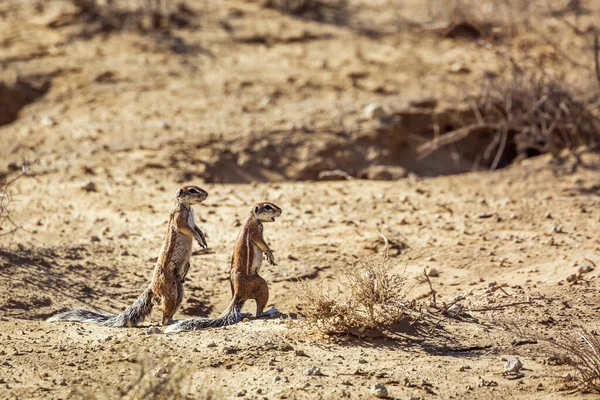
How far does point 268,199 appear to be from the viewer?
9.98 m

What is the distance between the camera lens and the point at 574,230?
28.5 ft

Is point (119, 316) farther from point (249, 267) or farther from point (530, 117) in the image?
point (530, 117)

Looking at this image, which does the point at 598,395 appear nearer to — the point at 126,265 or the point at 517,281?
the point at 517,281

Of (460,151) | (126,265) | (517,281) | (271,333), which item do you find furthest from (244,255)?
(460,151)

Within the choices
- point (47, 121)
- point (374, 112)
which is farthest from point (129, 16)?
point (374, 112)

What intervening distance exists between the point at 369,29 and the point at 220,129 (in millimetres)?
4039

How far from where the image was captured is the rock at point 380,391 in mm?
5465

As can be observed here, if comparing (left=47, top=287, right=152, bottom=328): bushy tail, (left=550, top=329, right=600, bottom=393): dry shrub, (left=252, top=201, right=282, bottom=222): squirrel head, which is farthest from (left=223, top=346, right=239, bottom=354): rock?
(left=550, top=329, right=600, bottom=393): dry shrub

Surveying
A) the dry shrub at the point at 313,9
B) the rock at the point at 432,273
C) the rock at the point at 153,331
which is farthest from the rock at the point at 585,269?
the dry shrub at the point at 313,9

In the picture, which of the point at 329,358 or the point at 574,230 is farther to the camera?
the point at 574,230

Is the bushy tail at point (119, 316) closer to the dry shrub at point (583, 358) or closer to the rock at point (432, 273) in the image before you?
the rock at point (432, 273)

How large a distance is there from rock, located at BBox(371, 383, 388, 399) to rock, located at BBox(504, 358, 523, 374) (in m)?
0.90

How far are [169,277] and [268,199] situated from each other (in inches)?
124

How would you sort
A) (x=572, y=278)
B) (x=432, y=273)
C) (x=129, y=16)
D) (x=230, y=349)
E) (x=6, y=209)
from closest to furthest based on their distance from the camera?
(x=230, y=349) → (x=572, y=278) → (x=432, y=273) → (x=6, y=209) → (x=129, y=16)
